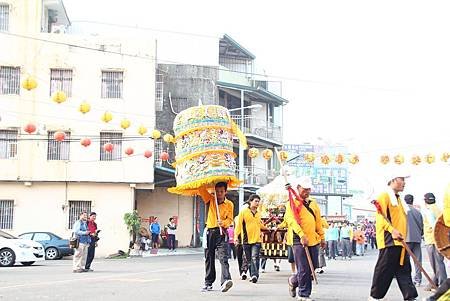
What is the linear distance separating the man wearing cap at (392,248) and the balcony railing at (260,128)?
34581 mm

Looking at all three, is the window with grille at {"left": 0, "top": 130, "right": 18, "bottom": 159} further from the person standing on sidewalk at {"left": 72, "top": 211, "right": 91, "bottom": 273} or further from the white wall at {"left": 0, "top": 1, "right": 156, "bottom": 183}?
the person standing on sidewalk at {"left": 72, "top": 211, "right": 91, "bottom": 273}

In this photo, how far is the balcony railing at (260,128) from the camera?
45272 millimetres

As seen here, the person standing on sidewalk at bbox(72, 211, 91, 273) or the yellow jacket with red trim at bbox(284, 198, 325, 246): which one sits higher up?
the yellow jacket with red trim at bbox(284, 198, 325, 246)

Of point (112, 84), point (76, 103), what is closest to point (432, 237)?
point (112, 84)

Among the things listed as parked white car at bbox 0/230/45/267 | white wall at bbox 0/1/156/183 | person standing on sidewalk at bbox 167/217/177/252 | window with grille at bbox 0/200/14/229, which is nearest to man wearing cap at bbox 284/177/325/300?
parked white car at bbox 0/230/45/267

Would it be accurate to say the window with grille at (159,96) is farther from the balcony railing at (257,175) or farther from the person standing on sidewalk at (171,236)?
the balcony railing at (257,175)

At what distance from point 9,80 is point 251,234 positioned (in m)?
21.4

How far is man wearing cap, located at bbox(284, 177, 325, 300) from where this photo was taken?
33.6 ft

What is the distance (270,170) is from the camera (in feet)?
161

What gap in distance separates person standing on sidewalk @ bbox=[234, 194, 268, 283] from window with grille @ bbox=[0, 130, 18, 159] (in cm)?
2063

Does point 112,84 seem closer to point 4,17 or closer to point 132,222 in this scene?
point 4,17

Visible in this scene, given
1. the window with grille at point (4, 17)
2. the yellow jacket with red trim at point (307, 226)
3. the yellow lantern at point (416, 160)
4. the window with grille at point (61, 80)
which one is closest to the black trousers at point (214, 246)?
the yellow jacket with red trim at point (307, 226)

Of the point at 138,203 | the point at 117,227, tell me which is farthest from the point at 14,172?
the point at 138,203

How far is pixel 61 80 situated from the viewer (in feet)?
109
